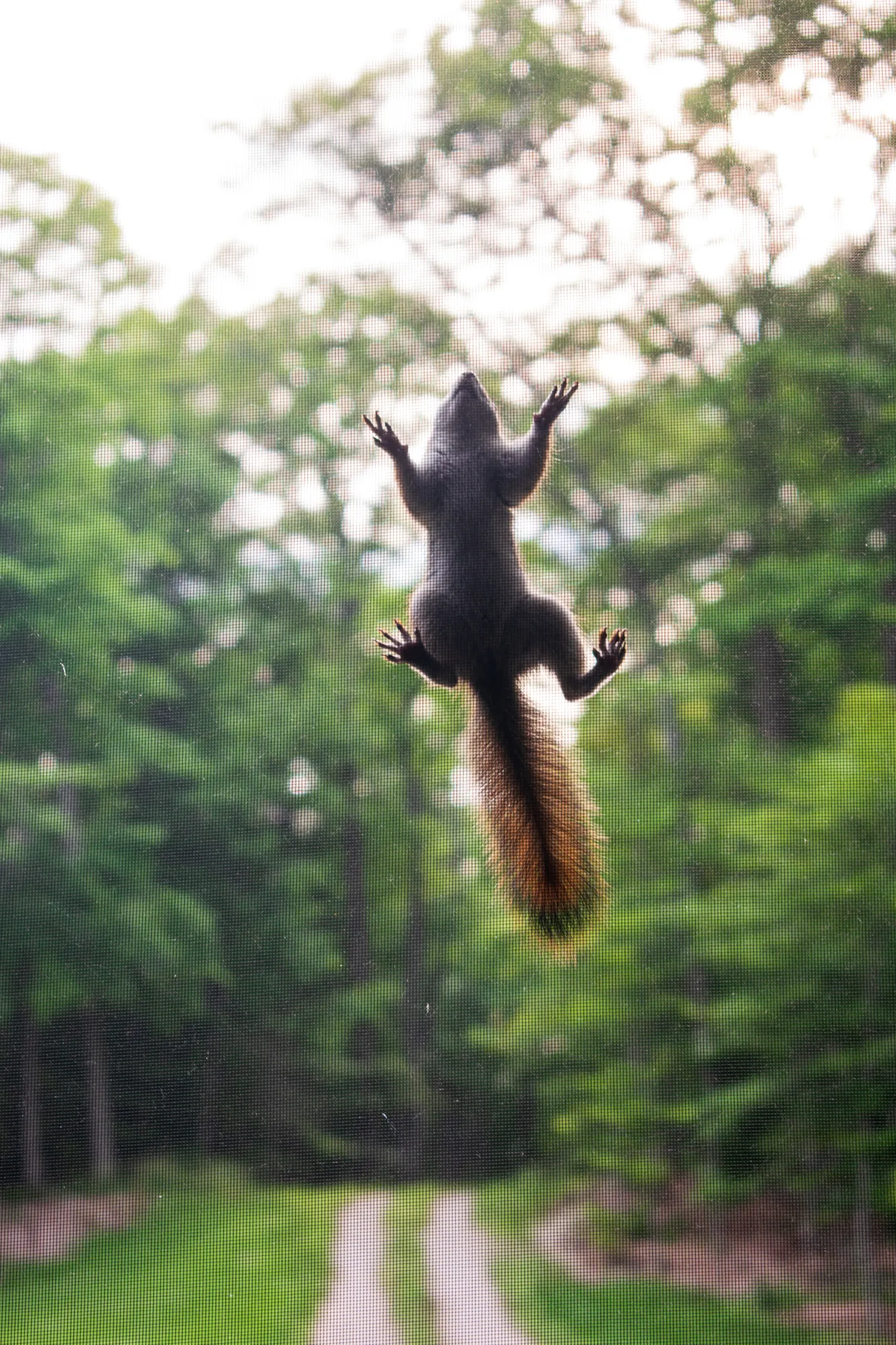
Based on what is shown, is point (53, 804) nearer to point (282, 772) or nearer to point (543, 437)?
point (282, 772)

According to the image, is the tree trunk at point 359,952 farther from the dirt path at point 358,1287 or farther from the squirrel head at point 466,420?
the squirrel head at point 466,420

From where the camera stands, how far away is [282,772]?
97.9 inches

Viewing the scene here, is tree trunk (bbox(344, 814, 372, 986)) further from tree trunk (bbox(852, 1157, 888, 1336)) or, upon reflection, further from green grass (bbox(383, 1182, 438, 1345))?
tree trunk (bbox(852, 1157, 888, 1336))

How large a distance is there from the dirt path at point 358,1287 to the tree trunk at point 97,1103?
1.64 feet

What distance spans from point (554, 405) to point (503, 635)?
235mm

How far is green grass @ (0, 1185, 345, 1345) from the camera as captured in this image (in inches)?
78.4

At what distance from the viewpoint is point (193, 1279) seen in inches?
80.9

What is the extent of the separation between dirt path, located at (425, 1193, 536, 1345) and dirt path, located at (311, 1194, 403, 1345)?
4.1 inches

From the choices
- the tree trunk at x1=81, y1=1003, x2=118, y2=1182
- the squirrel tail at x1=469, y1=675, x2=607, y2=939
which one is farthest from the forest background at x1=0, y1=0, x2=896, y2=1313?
the squirrel tail at x1=469, y1=675, x2=607, y2=939

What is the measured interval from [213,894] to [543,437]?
156cm

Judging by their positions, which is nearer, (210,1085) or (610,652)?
(610,652)

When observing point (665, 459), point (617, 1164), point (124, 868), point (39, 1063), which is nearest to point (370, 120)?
point (665, 459)

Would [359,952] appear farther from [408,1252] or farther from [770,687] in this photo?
[770,687]

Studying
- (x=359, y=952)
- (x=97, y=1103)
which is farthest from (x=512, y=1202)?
(x=97, y=1103)
